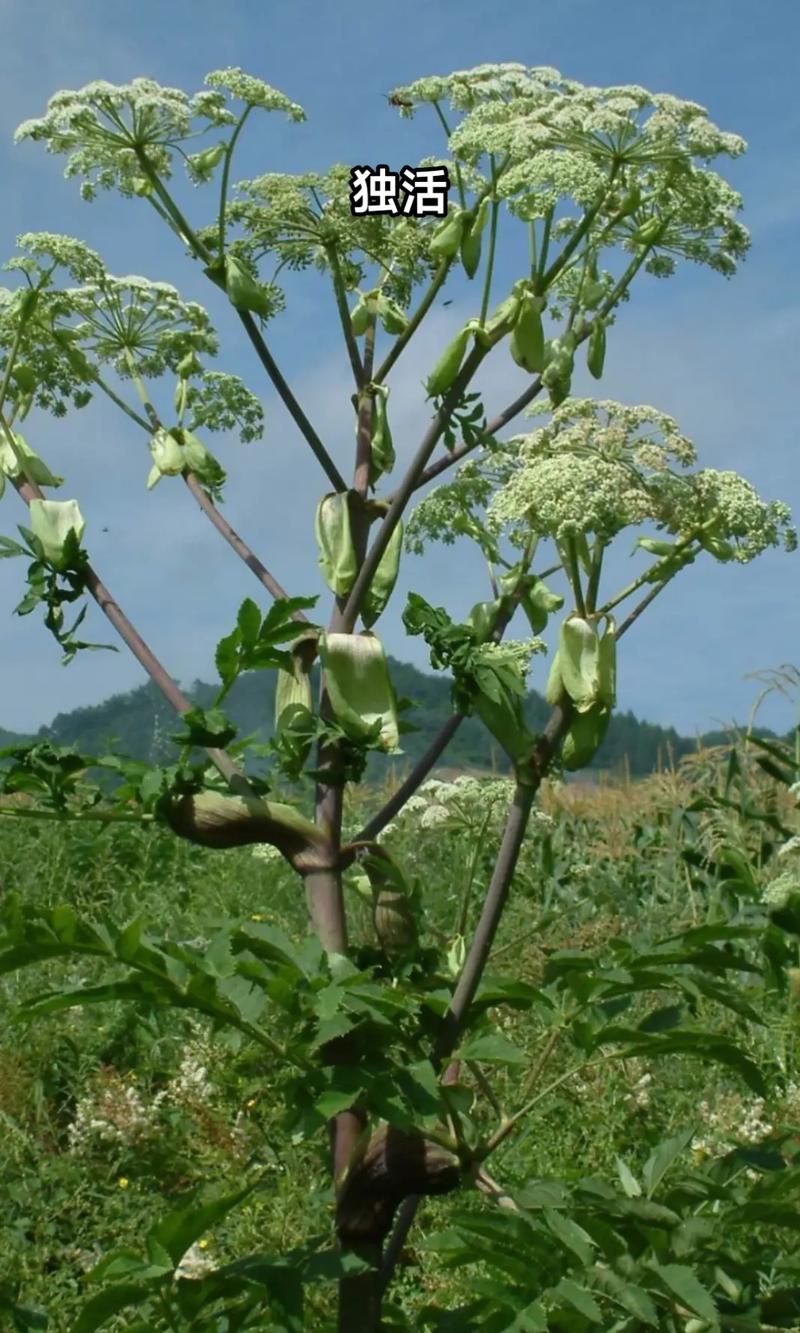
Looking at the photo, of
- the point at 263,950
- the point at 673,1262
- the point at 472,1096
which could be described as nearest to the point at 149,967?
the point at 263,950

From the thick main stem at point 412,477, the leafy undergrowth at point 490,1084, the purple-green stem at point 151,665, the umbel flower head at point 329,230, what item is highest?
the umbel flower head at point 329,230

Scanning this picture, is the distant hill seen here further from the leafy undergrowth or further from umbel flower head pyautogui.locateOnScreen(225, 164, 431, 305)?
umbel flower head pyautogui.locateOnScreen(225, 164, 431, 305)

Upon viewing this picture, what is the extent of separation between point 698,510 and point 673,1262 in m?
1.05

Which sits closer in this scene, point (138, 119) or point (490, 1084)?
point (138, 119)

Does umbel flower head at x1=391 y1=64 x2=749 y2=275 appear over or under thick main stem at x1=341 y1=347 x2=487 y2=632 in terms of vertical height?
over

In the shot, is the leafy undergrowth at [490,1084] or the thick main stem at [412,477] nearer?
the leafy undergrowth at [490,1084]

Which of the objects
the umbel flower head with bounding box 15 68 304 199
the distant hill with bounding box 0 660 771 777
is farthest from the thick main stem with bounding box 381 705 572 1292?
the distant hill with bounding box 0 660 771 777

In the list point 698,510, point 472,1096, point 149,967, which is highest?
point 698,510

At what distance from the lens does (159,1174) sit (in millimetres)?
4422

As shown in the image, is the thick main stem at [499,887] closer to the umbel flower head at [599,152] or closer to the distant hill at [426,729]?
the umbel flower head at [599,152]

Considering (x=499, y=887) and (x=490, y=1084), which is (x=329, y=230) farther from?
(x=490, y=1084)

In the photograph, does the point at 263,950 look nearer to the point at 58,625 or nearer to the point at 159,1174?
the point at 58,625

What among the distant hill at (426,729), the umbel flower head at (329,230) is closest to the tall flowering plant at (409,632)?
the umbel flower head at (329,230)

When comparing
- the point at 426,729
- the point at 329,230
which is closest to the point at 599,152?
the point at 329,230
